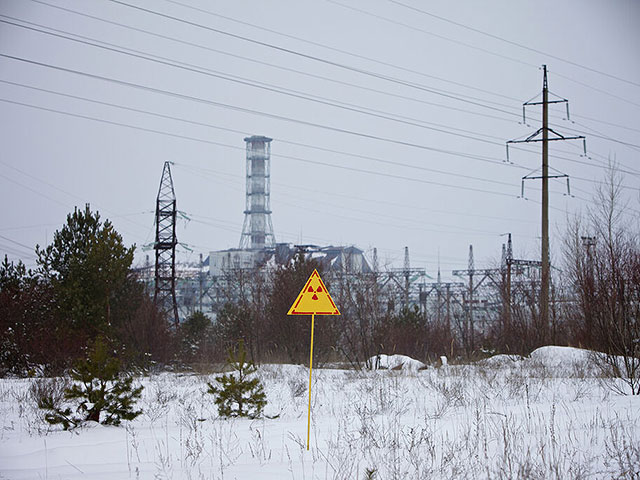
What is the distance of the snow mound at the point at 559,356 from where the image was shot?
17.4m

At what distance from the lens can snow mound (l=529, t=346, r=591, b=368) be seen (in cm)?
1736

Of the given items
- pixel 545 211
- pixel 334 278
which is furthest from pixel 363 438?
pixel 334 278

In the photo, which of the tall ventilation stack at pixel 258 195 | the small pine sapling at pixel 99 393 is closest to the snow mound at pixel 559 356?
the small pine sapling at pixel 99 393

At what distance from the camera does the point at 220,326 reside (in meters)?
32.7

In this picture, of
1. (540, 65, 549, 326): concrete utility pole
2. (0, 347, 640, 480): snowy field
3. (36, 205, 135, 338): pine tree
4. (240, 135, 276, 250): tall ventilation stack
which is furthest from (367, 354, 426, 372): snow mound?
(240, 135, 276, 250): tall ventilation stack

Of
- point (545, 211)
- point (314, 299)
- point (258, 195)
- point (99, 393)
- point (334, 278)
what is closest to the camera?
point (314, 299)

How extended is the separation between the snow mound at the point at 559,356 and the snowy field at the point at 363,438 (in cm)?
274

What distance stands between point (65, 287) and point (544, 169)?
1821 centimetres

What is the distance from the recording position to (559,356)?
1858 cm

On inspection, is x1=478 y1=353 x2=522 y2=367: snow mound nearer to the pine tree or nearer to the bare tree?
the bare tree

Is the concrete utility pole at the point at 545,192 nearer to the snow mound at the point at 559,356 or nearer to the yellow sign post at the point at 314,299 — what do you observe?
the snow mound at the point at 559,356

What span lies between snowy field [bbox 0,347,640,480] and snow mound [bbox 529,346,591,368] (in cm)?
274

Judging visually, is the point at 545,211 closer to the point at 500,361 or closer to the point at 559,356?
the point at 559,356

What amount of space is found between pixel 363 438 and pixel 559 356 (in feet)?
39.4
